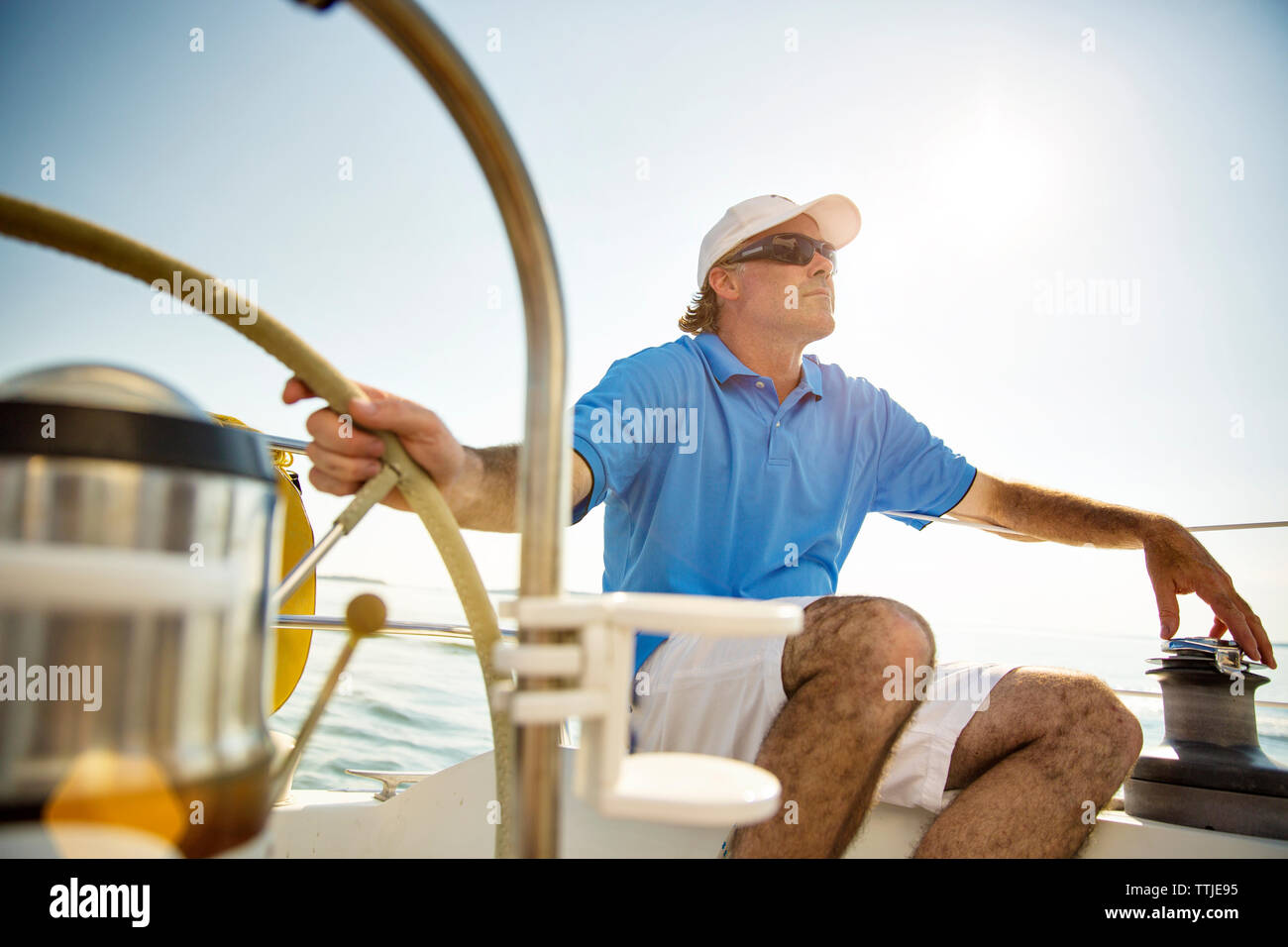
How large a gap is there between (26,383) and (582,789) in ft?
1.22

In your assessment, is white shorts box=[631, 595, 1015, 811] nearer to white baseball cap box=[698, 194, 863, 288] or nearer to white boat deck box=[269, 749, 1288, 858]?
white boat deck box=[269, 749, 1288, 858]

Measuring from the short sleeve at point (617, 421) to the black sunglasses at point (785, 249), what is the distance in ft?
2.11

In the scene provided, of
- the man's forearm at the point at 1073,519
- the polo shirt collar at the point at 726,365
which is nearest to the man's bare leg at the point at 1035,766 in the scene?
the man's forearm at the point at 1073,519

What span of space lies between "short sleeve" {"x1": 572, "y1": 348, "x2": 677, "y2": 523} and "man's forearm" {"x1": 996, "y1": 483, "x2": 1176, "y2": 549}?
99 cm

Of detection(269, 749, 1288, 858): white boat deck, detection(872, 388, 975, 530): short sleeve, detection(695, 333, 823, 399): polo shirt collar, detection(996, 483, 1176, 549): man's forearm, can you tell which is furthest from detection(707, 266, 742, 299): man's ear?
detection(269, 749, 1288, 858): white boat deck

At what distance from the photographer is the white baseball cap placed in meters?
2.21

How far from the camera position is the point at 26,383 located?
432 mm

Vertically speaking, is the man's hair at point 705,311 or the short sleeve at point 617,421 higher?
the man's hair at point 705,311

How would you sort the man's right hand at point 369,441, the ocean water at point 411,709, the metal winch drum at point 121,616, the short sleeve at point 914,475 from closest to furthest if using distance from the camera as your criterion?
1. the metal winch drum at point 121,616
2. the man's right hand at point 369,441
3. the short sleeve at point 914,475
4. the ocean water at point 411,709

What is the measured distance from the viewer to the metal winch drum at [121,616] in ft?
1.27

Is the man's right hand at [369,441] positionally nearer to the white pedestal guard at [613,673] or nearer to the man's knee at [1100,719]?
the white pedestal guard at [613,673]
